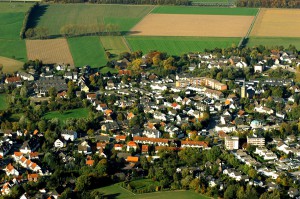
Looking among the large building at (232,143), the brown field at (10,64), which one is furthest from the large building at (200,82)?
the brown field at (10,64)

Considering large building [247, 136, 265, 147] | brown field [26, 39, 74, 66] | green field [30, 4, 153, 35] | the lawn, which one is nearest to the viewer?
large building [247, 136, 265, 147]

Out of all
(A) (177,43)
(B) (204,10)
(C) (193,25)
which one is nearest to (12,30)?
(A) (177,43)

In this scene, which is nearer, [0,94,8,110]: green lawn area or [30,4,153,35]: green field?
[0,94,8,110]: green lawn area

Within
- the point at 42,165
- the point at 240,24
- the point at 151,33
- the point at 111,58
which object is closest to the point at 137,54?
the point at 111,58

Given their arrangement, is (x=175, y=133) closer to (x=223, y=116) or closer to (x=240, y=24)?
(x=223, y=116)

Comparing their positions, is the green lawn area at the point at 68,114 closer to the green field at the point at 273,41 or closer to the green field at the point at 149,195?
the green field at the point at 149,195

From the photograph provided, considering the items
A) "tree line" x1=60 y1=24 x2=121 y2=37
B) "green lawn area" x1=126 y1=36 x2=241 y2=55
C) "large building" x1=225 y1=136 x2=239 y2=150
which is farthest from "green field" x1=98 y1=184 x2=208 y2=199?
"tree line" x1=60 y1=24 x2=121 y2=37

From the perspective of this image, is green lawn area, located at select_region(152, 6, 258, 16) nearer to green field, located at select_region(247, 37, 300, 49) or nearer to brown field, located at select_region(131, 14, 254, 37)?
brown field, located at select_region(131, 14, 254, 37)
